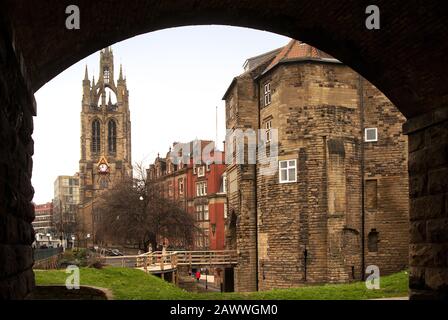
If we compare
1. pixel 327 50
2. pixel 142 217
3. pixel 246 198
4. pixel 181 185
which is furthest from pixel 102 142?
pixel 327 50

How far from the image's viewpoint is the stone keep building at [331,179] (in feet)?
97.9

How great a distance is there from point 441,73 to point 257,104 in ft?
85.5

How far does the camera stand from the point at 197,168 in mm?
66875

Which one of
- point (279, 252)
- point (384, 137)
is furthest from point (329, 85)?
point (279, 252)

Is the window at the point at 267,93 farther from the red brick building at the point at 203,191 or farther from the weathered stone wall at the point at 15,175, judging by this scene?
the weathered stone wall at the point at 15,175

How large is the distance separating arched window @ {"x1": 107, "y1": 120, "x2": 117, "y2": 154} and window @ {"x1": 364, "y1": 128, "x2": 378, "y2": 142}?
3762 inches

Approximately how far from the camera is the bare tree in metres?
44.4

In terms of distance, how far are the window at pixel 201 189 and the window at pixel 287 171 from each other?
33493 mm

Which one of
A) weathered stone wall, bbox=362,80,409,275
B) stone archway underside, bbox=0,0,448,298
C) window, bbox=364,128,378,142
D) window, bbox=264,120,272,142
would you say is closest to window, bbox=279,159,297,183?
window, bbox=264,120,272,142

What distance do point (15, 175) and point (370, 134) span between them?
27066 mm

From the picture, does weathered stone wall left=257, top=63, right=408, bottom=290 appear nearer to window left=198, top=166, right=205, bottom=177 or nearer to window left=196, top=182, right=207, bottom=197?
window left=196, top=182, right=207, bottom=197

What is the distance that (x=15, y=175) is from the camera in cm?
600

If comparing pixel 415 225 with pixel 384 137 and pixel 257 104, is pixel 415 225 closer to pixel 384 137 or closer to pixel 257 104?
pixel 384 137

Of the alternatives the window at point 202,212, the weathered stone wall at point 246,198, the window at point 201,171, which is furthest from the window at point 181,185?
the weathered stone wall at point 246,198
